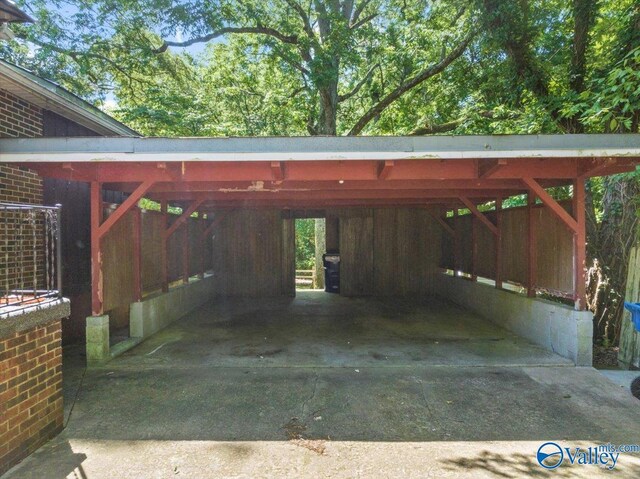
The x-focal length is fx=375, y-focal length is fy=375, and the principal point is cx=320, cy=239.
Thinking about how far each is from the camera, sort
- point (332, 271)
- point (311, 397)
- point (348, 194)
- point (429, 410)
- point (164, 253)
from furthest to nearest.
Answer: point (332, 271) → point (164, 253) → point (348, 194) → point (311, 397) → point (429, 410)

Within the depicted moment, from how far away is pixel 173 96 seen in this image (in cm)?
1184

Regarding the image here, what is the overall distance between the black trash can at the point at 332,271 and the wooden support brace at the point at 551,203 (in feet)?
21.3

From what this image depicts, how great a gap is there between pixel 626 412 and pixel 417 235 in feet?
23.7

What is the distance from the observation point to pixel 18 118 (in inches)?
181

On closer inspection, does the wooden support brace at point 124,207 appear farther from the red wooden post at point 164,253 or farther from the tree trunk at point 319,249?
the tree trunk at point 319,249

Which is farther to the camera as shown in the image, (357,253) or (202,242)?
(357,253)

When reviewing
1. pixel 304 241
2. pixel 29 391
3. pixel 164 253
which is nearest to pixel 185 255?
pixel 164 253

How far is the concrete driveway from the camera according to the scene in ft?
8.87

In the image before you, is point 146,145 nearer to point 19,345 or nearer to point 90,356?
point 19,345

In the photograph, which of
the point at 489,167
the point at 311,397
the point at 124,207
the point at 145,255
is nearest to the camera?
the point at 311,397

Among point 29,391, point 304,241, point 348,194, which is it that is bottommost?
point 29,391

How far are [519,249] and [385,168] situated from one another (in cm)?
337

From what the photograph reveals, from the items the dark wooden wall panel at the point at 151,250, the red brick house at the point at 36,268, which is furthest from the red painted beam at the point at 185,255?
the red brick house at the point at 36,268

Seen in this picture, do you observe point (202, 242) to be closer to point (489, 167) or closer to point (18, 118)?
point (18, 118)
